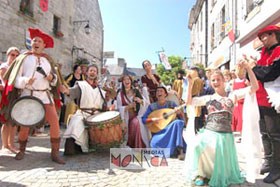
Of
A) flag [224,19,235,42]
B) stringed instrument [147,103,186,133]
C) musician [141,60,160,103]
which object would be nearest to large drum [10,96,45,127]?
stringed instrument [147,103,186,133]

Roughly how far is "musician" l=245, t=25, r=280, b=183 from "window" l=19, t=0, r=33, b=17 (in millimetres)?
9038

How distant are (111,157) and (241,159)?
1.88 metres

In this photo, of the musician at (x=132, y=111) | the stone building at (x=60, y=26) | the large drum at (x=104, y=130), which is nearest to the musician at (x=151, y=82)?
the musician at (x=132, y=111)

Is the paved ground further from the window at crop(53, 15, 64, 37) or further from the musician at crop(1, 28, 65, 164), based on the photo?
the window at crop(53, 15, 64, 37)

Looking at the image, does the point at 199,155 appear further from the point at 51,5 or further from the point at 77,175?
the point at 51,5

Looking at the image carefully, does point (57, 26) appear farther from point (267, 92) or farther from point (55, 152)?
point (267, 92)

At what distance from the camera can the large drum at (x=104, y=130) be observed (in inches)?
165

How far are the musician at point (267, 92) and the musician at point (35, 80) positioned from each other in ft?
8.48

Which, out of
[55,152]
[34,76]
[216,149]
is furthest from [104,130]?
[216,149]

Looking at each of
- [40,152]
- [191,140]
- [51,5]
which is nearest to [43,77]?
[40,152]

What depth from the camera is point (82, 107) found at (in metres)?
4.47

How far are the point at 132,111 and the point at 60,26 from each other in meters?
9.26

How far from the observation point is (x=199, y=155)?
2.92 m

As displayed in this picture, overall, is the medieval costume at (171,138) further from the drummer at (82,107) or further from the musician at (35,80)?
the musician at (35,80)
